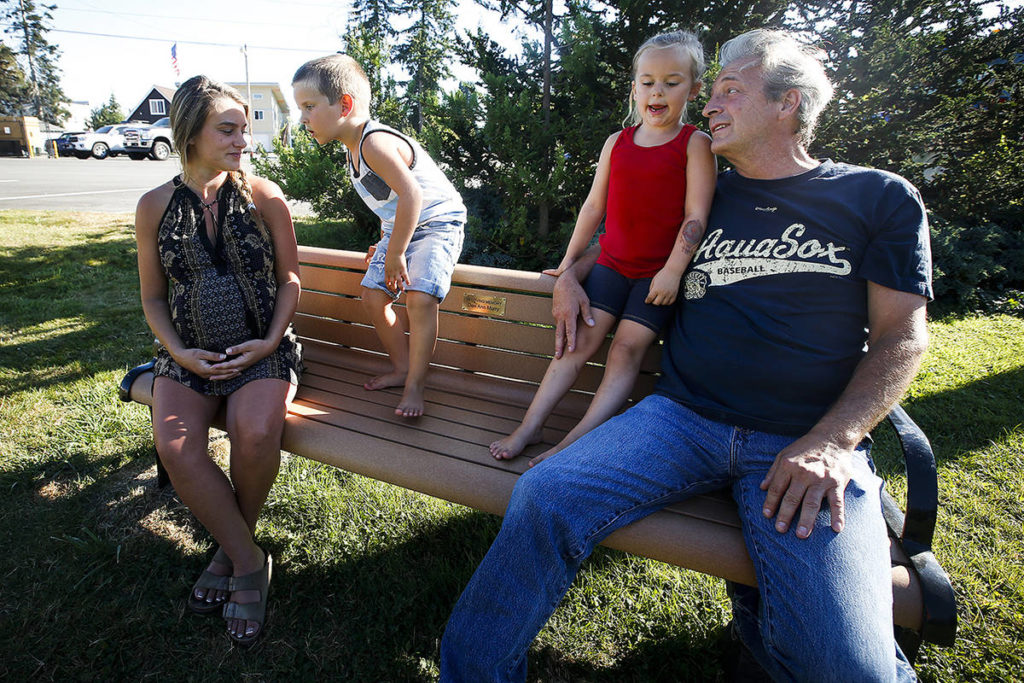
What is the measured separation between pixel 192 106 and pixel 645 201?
165cm

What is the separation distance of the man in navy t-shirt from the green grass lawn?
0.50m

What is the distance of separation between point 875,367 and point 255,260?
215cm

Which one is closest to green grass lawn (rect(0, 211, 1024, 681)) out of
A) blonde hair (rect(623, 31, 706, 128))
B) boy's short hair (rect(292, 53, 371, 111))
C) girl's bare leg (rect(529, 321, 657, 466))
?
girl's bare leg (rect(529, 321, 657, 466))

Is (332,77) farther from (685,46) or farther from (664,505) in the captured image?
(664,505)

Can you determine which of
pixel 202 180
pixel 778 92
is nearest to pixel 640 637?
pixel 778 92

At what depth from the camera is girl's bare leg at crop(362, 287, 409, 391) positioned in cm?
268

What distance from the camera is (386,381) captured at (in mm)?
2697

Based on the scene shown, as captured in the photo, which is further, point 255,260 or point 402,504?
point 402,504

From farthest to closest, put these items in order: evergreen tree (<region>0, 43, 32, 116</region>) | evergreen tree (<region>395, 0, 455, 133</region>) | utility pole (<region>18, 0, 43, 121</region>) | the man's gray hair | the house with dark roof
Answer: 1. the house with dark roof
2. utility pole (<region>18, 0, 43, 121</region>)
3. evergreen tree (<region>0, 43, 32, 116</region>)
4. evergreen tree (<region>395, 0, 455, 133</region>)
5. the man's gray hair

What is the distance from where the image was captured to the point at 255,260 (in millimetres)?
2422

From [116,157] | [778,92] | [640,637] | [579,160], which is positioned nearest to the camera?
[778,92]

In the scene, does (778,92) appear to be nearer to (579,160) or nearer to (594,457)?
(594,457)

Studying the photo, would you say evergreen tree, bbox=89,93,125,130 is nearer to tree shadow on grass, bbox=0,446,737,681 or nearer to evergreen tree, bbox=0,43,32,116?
evergreen tree, bbox=0,43,32,116

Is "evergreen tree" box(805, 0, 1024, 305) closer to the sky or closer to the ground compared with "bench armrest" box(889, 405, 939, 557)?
closer to the sky
